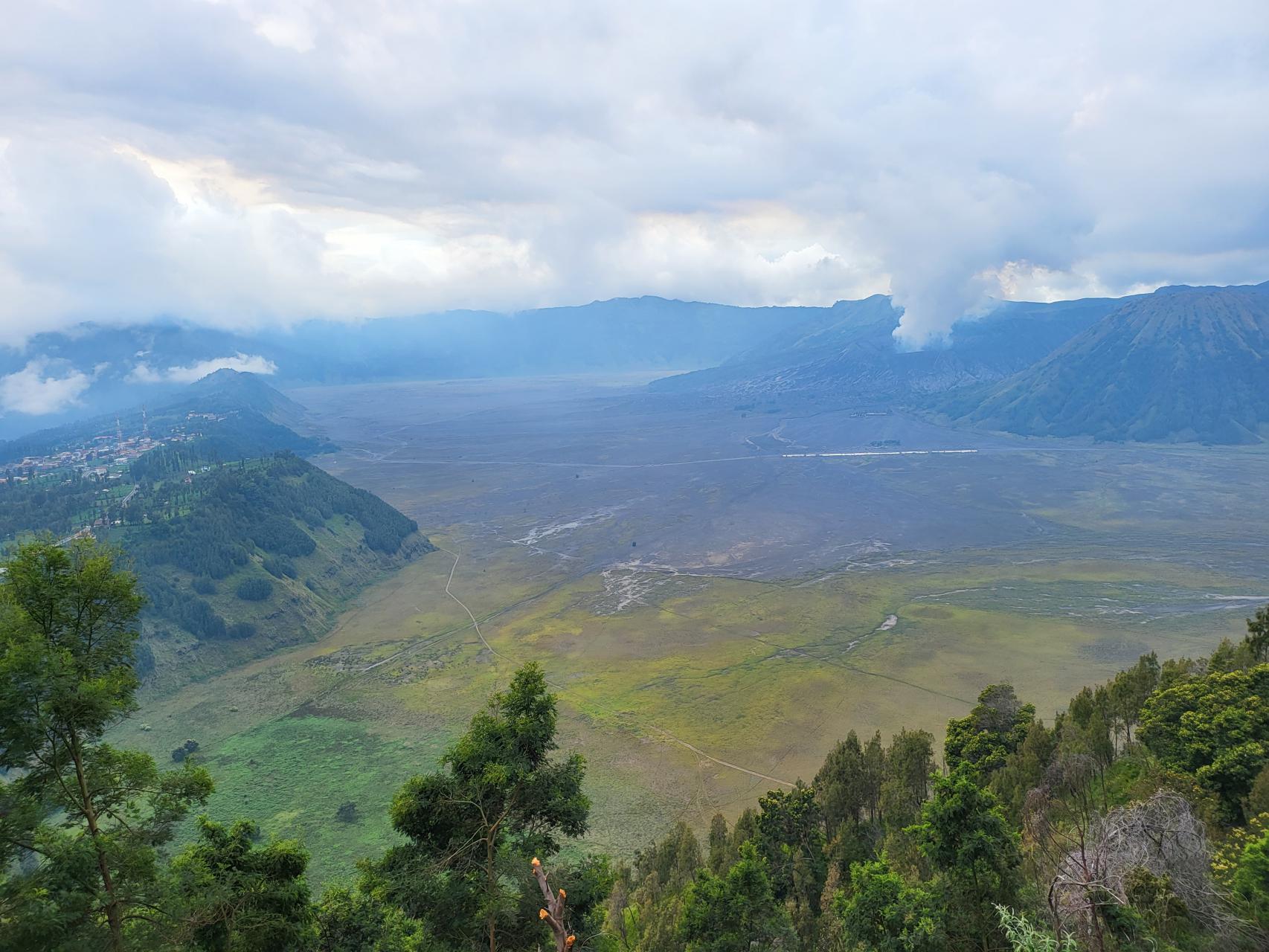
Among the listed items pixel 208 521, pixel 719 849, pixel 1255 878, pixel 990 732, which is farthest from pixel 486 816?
pixel 208 521

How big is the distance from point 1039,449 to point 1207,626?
11608 centimetres

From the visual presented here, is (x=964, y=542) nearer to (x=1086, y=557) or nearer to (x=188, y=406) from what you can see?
(x=1086, y=557)

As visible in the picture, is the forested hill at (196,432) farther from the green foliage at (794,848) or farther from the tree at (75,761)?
the tree at (75,761)

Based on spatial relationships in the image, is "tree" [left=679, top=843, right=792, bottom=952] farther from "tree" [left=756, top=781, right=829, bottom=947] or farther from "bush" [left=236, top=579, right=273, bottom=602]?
"bush" [left=236, top=579, right=273, bottom=602]

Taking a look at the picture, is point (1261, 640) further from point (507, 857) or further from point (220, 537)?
point (220, 537)

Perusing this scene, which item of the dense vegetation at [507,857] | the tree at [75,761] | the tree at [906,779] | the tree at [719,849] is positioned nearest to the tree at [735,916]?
the dense vegetation at [507,857]

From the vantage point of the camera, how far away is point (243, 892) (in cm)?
1045

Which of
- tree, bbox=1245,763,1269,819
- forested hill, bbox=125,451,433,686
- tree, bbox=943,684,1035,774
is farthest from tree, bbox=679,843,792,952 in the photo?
forested hill, bbox=125,451,433,686

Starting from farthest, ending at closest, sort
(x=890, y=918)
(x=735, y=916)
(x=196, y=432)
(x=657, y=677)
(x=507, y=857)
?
(x=196, y=432)
(x=657, y=677)
(x=735, y=916)
(x=890, y=918)
(x=507, y=857)

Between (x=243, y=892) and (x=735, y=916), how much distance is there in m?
11.6

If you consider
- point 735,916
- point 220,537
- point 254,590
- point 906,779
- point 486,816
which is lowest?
point 906,779

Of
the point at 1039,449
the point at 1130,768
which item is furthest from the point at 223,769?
the point at 1039,449

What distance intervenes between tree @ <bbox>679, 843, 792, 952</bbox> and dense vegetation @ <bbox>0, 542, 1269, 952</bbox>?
0.05 m

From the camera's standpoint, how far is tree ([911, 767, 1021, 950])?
44.2 feet
